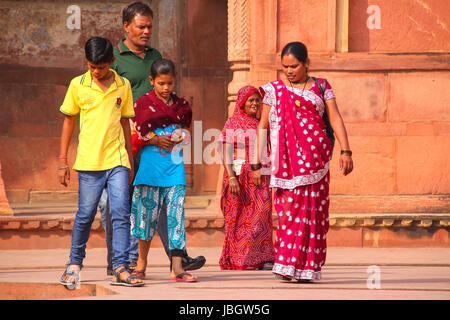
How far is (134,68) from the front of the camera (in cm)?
723

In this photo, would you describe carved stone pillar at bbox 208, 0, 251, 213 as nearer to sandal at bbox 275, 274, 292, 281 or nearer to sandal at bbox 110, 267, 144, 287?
sandal at bbox 275, 274, 292, 281

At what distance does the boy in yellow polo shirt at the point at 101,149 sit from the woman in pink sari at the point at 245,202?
1.63 meters

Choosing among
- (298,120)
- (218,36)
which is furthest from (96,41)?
(218,36)

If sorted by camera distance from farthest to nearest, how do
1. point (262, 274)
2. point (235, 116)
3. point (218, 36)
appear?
1. point (218, 36)
2. point (235, 116)
3. point (262, 274)

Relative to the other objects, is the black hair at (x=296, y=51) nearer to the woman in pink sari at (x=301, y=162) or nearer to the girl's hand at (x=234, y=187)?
the woman in pink sari at (x=301, y=162)

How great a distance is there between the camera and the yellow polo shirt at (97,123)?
6.61 metres

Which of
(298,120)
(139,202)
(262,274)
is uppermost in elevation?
(298,120)

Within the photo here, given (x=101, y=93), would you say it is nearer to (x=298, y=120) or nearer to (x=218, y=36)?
(x=298, y=120)

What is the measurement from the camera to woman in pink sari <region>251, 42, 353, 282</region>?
6973mm

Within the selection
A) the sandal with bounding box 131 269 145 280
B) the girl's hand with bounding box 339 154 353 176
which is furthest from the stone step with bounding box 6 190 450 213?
the sandal with bounding box 131 269 145 280

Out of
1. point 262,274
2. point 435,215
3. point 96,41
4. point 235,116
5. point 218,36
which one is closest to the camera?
point 96,41

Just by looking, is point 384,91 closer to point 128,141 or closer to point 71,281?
point 128,141

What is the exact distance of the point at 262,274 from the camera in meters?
7.65

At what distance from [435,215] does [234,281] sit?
362 cm
